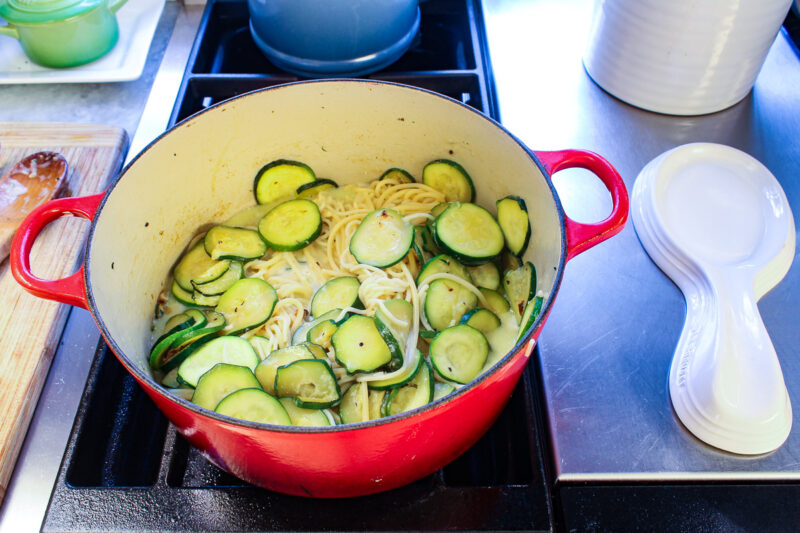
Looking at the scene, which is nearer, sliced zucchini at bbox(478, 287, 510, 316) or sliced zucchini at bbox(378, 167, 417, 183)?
sliced zucchini at bbox(478, 287, 510, 316)

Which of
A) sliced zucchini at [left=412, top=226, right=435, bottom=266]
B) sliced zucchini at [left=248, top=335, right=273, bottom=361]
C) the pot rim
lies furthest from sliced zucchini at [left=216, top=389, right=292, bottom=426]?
sliced zucchini at [left=412, top=226, right=435, bottom=266]

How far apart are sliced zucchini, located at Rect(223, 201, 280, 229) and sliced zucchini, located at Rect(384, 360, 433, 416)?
67 centimetres

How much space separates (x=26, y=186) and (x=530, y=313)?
1358 millimetres

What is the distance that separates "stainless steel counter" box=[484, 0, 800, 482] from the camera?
1.17 m

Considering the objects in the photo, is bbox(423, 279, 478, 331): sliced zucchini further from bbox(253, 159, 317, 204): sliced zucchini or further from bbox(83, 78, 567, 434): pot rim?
bbox(253, 159, 317, 204): sliced zucchini

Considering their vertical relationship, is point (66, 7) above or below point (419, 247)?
above

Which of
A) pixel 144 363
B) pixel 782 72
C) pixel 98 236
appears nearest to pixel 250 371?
pixel 144 363

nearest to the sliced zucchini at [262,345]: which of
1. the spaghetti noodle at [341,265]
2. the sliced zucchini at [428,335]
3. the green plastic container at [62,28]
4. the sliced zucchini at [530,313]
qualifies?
the spaghetti noodle at [341,265]

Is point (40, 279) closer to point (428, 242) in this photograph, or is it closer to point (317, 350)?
point (317, 350)

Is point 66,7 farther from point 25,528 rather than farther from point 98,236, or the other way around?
point 25,528

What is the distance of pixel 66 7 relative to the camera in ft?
5.95

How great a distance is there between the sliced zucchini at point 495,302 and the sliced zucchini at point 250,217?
0.64 metres

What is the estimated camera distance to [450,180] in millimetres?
1530

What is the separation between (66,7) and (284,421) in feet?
4.99
